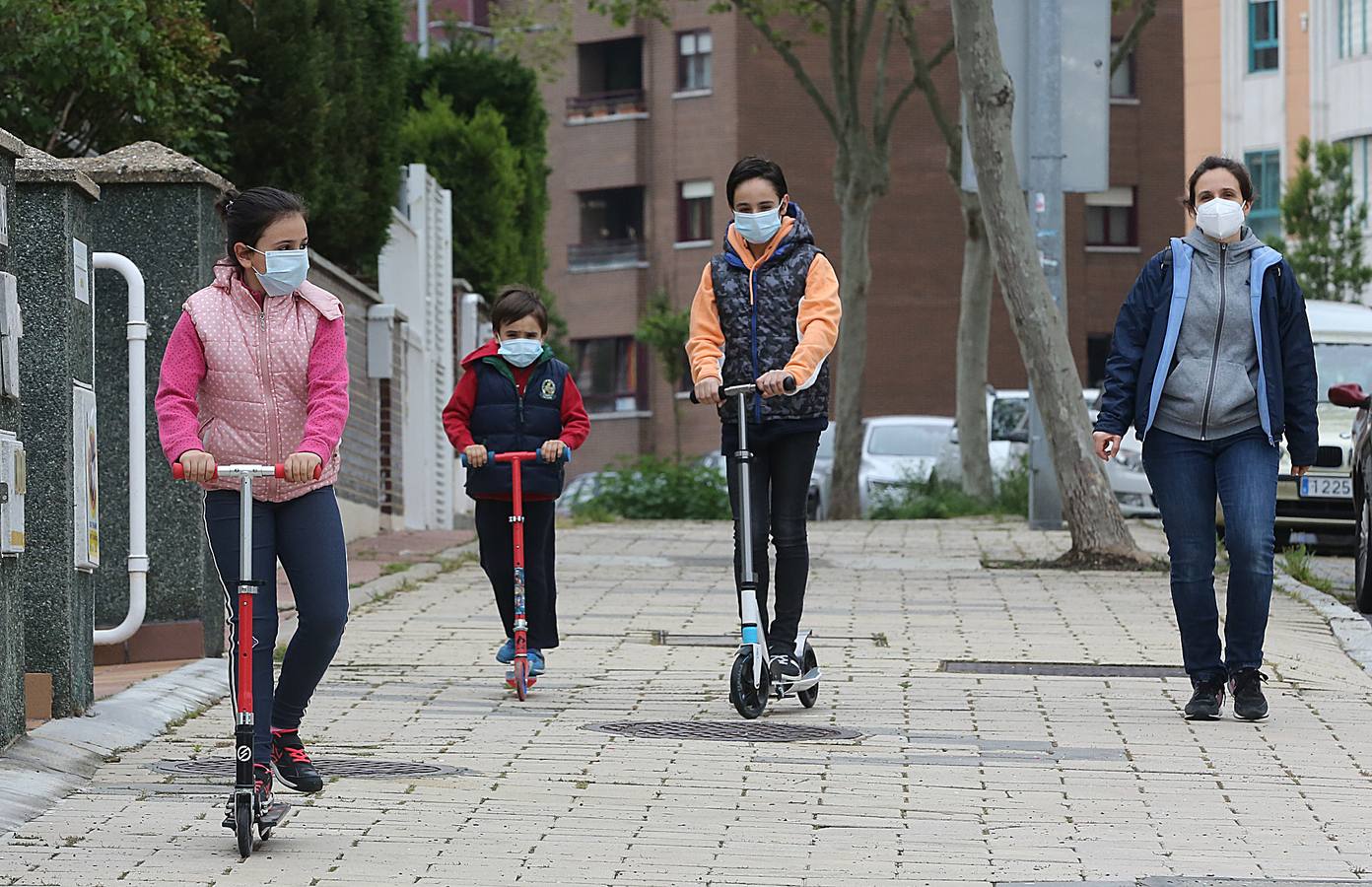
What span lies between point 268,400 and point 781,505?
2814 millimetres

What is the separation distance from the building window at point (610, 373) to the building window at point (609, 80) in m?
5.33

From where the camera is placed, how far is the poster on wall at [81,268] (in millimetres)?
8242

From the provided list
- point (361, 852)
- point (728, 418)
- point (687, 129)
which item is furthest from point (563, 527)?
point (687, 129)

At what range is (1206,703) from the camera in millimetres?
8633

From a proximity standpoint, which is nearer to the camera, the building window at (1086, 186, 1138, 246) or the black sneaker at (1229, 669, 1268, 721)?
the black sneaker at (1229, 669, 1268, 721)

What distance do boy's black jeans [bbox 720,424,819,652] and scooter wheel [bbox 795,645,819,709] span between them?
7cm

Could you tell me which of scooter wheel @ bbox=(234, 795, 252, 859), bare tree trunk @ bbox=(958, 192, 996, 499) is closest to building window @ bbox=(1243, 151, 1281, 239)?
bare tree trunk @ bbox=(958, 192, 996, 499)

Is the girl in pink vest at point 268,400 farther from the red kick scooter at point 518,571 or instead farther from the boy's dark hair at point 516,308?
the boy's dark hair at point 516,308

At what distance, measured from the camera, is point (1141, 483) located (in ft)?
80.9

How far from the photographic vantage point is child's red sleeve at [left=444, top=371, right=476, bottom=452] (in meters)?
9.35

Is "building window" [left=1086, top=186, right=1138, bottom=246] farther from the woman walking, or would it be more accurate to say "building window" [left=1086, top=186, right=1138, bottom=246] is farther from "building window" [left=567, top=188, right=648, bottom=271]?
the woman walking

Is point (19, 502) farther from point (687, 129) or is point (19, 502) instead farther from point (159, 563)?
point (687, 129)

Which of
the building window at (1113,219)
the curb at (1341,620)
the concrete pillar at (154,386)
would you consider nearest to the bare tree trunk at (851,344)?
the curb at (1341,620)

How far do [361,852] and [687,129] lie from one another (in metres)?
49.5
